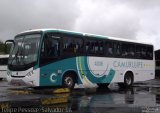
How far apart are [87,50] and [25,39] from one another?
3.63 m

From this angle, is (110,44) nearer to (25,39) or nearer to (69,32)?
(69,32)

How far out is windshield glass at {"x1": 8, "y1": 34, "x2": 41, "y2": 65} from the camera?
18.6 meters

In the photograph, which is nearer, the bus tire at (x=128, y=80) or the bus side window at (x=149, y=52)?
the bus tire at (x=128, y=80)

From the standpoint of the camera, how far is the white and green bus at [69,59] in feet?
61.0

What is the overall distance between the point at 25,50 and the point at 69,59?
2.34 metres

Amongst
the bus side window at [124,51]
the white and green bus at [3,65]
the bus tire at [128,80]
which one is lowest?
the bus tire at [128,80]

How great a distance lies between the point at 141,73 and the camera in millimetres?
26062

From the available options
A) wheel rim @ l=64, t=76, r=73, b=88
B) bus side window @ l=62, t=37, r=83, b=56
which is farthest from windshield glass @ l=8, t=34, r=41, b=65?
wheel rim @ l=64, t=76, r=73, b=88

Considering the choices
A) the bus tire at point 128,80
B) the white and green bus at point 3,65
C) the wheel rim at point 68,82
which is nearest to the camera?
the wheel rim at point 68,82

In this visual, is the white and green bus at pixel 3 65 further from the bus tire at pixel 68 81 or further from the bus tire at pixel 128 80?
the bus tire at pixel 68 81

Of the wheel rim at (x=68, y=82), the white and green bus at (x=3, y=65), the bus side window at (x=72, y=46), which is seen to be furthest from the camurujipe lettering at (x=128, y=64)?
the white and green bus at (x=3, y=65)

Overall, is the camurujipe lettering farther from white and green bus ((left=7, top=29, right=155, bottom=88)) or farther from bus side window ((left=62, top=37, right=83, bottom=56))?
bus side window ((left=62, top=37, right=83, bottom=56))

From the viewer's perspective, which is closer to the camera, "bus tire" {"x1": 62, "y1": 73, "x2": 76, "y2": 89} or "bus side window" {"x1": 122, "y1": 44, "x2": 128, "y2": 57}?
"bus tire" {"x1": 62, "y1": 73, "x2": 76, "y2": 89}

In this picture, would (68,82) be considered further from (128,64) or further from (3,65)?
(3,65)
